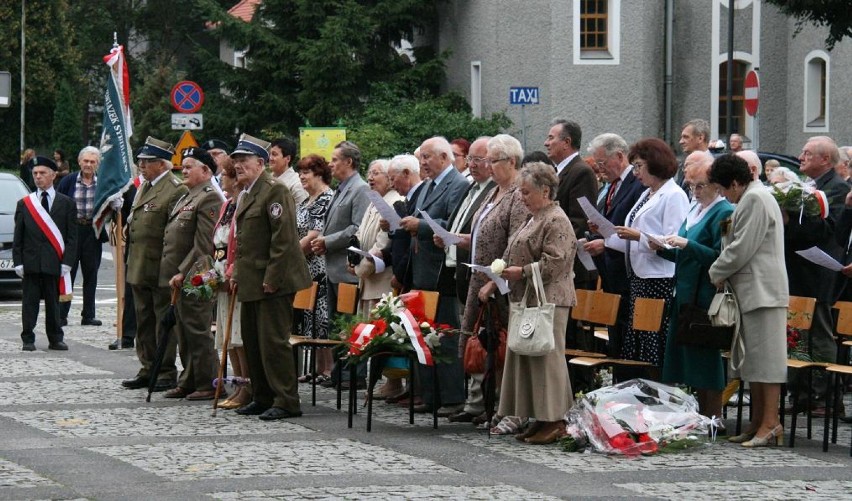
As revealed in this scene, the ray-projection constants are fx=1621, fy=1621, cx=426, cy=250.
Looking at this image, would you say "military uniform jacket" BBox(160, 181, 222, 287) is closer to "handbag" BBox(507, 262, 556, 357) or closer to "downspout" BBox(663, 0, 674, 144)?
"handbag" BBox(507, 262, 556, 357)

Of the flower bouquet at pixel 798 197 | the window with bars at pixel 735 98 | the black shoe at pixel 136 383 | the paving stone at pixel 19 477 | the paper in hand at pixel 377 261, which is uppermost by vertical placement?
the window with bars at pixel 735 98

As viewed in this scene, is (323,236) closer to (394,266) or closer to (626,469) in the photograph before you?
(394,266)

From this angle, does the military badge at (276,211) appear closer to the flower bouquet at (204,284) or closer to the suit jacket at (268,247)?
the suit jacket at (268,247)

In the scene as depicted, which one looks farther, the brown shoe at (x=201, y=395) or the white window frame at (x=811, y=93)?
the white window frame at (x=811, y=93)

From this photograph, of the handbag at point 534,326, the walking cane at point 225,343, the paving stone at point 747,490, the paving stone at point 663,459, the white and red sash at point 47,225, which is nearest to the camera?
the paving stone at point 747,490

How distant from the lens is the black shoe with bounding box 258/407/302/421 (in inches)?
481

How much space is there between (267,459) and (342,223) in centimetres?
430

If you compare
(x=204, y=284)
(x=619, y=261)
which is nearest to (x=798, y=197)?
(x=619, y=261)

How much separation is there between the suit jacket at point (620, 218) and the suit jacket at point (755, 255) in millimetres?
1435

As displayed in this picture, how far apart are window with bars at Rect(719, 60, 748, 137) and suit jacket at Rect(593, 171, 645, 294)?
1128 inches

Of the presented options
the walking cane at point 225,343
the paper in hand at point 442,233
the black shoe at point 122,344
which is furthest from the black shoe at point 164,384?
the paper in hand at point 442,233

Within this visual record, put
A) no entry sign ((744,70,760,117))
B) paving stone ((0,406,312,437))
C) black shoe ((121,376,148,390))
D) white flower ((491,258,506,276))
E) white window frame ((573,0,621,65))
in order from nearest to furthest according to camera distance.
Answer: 1. white flower ((491,258,506,276))
2. paving stone ((0,406,312,437))
3. black shoe ((121,376,148,390))
4. no entry sign ((744,70,760,117))
5. white window frame ((573,0,621,65))

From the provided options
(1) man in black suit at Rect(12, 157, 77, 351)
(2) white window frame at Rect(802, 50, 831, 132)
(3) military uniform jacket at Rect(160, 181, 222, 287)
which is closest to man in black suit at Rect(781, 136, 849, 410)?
(3) military uniform jacket at Rect(160, 181, 222, 287)

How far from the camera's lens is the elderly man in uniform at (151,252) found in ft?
46.8
